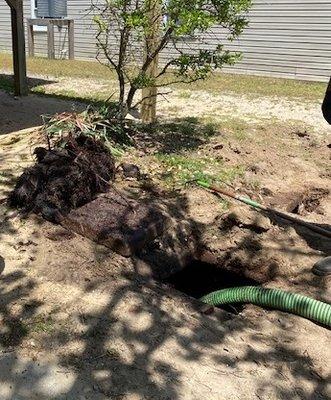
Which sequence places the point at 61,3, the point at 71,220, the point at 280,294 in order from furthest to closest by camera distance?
1. the point at 61,3
2. the point at 71,220
3. the point at 280,294

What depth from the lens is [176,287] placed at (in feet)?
14.3

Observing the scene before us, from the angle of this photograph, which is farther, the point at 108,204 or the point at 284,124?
the point at 284,124

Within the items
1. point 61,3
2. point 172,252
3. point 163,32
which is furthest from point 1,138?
point 61,3

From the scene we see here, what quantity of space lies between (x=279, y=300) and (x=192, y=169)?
2.49 metres

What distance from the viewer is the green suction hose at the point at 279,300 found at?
3.47 m

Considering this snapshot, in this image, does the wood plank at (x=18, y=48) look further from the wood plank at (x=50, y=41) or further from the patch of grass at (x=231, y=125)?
the wood plank at (x=50, y=41)

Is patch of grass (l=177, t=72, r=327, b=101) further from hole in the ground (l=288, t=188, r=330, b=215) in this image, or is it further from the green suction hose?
the green suction hose

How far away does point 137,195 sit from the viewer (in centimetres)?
501

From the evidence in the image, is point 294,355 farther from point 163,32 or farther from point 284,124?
point 284,124

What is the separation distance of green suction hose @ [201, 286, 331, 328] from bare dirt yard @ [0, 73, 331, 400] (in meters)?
0.07

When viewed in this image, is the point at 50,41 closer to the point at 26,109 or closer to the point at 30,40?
the point at 30,40

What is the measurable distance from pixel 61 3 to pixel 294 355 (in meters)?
18.4

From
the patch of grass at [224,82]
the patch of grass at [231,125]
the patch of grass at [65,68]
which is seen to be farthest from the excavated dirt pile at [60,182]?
the patch of grass at [65,68]

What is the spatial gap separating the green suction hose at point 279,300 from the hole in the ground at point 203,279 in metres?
0.48
